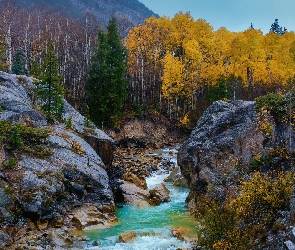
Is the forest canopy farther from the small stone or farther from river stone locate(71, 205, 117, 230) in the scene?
the small stone

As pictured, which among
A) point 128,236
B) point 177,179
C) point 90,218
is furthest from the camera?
point 177,179

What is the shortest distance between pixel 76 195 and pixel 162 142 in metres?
26.4

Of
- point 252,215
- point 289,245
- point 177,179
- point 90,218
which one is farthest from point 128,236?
point 177,179

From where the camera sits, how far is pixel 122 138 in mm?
44281

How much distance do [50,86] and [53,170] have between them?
721 cm

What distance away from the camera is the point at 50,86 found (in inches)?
960

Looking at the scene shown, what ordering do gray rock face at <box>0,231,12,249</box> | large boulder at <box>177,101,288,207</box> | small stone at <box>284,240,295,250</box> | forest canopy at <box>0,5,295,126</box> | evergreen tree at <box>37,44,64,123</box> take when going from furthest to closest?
1. forest canopy at <box>0,5,295,126</box>
2. evergreen tree at <box>37,44,64,123</box>
3. large boulder at <box>177,101,288,207</box>
4. gray rock face at <box>0,231,12,249</box>
5. small stone at <box>284,240,295,250</box>

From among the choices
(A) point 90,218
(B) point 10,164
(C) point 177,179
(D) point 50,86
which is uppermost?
(D) point 50,86

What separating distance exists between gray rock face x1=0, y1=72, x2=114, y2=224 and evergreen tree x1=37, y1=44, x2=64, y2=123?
0.93m

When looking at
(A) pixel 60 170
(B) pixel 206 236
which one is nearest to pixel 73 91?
(A) pixel 60 170

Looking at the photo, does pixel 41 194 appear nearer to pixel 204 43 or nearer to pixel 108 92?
pixel 108 92

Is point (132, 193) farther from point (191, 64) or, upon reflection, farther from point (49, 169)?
point (191, 64)

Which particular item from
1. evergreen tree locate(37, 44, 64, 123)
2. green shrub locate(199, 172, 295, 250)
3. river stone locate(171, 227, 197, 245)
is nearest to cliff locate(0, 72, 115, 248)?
evergreen tree locate(37, 44, 64, 123)

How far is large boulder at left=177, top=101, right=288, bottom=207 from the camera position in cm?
1781
